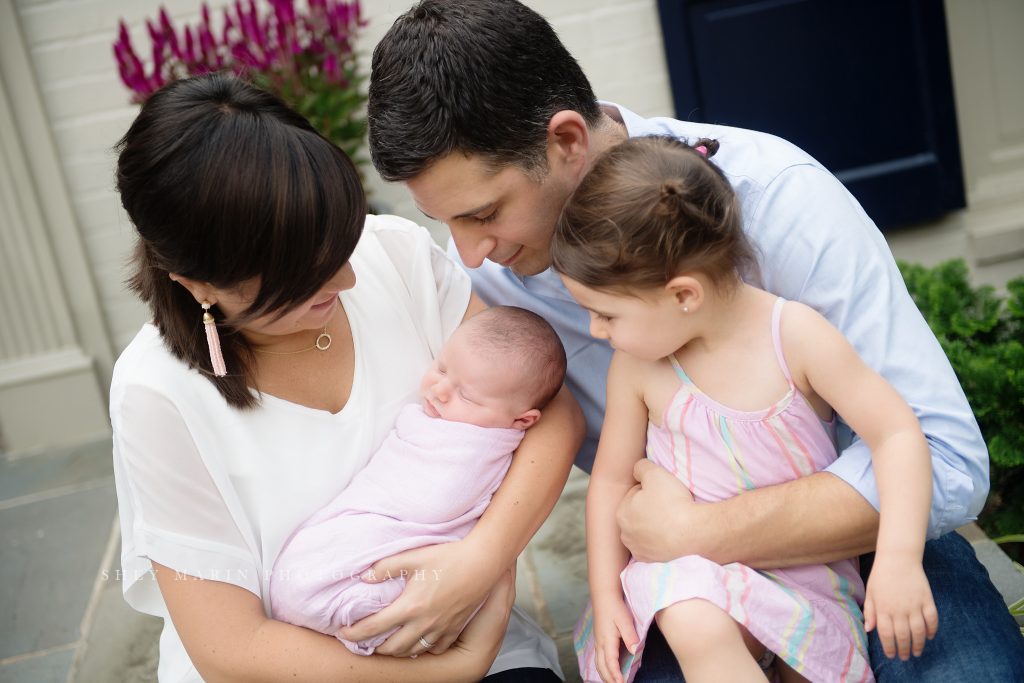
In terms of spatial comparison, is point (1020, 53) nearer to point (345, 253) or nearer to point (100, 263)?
point (345, 253)

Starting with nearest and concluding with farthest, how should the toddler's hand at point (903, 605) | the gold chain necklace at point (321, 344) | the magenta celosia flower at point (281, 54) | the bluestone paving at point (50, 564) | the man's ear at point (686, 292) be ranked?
the toddler's hand at point (903, 605) → the man's ear at point (686, 292) → the gold chain necklace at point (321, 344) → the bluestone paving at point (50, 564) → the magenta celosia flower at point (281, 54)

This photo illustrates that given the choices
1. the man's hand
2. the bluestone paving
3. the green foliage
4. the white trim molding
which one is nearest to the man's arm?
the man's hand

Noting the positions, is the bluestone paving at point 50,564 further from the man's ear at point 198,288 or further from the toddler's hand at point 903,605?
the toddler's hand at point 903,605

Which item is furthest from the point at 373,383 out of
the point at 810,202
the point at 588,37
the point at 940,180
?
the point at 940,180

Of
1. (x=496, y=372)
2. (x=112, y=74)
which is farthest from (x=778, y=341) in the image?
(x=112, y=74)

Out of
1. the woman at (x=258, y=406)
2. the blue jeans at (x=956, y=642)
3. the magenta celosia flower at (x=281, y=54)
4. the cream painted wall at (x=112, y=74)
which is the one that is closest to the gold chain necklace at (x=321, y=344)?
the woman at (x=258, y=406)

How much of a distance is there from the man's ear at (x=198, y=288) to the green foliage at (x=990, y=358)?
1.86 meters

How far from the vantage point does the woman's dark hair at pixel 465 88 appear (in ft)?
5.58

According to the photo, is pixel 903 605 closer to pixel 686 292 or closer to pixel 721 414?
pixel 721 414

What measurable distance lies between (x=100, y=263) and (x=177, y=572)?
3.00 metres

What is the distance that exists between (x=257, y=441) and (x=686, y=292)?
2.50 ft

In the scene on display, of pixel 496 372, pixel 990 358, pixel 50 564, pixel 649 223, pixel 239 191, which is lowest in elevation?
pixel 50 564

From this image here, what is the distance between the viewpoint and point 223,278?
1.50 m

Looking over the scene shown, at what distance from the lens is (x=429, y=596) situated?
1.60m
